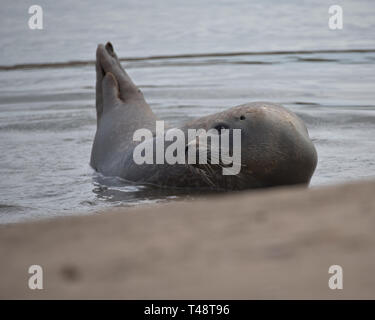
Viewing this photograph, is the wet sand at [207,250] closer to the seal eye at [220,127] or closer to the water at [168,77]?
the seal eye at [220,127]

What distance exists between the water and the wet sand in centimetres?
266

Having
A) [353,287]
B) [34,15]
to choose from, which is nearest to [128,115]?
[353,287]

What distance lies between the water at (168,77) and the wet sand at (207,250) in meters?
2.66

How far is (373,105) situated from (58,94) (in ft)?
12.6

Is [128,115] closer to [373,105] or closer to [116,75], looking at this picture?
[116,75]

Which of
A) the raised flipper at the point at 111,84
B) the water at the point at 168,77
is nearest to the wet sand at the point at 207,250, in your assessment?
the water at the point at 168,77

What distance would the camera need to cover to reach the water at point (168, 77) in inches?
239

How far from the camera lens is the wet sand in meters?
2.06

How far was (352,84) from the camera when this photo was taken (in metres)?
10.1

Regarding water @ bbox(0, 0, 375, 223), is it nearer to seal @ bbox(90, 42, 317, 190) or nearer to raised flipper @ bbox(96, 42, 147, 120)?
seal @ bbox(90, 42, 317, 190)

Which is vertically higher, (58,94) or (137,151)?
(58,94)

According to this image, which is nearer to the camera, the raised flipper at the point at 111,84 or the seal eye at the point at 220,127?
the seal eye at the point at 220,127

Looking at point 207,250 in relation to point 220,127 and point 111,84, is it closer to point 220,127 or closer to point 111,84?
point 220,127

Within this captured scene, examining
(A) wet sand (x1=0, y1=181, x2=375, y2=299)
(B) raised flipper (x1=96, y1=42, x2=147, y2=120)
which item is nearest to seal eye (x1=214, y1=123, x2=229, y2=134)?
(B) raised flipper (x1=96, y1=42, x2=147, y2=120)
